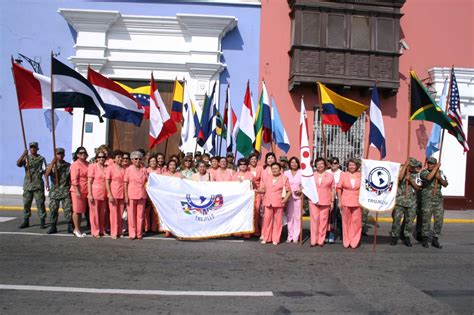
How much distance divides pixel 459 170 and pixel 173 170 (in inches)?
402

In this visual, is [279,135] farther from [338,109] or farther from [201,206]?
[201,206]

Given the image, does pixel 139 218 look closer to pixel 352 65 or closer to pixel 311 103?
pixel 311 103

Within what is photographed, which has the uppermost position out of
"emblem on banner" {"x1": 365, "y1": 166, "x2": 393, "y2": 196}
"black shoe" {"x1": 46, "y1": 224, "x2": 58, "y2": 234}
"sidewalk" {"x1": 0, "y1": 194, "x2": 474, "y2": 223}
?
"emblem on banner" {"x1": 365, "y1": 166, "x2": 393, "y2": 196}

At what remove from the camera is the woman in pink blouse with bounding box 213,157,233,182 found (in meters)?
8.93

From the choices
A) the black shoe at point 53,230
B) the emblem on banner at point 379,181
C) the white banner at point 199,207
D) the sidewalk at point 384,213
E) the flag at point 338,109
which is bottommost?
the sidewalk at point 384,213

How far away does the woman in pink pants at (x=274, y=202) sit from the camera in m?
8.05

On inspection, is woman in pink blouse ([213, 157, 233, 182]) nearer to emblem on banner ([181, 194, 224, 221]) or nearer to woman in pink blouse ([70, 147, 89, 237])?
emblem on banner ([181, 194, 224, 221])

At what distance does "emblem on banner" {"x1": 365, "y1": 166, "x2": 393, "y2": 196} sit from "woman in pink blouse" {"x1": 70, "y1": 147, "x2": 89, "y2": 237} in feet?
17.4

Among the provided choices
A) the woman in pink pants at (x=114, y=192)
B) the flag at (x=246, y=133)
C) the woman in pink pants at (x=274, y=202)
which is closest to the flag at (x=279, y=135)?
the flag at (x=246, y=133)

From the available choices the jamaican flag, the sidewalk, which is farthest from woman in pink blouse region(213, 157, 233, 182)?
the sidewalk

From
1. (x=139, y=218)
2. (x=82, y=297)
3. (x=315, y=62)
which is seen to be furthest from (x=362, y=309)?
(x=315, y=62)

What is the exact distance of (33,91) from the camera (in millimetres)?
8398

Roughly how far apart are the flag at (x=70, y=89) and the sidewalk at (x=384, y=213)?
14.8 ft

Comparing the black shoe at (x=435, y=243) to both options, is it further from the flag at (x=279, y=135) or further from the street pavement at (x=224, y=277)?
the flag at (x=279, y=135)
